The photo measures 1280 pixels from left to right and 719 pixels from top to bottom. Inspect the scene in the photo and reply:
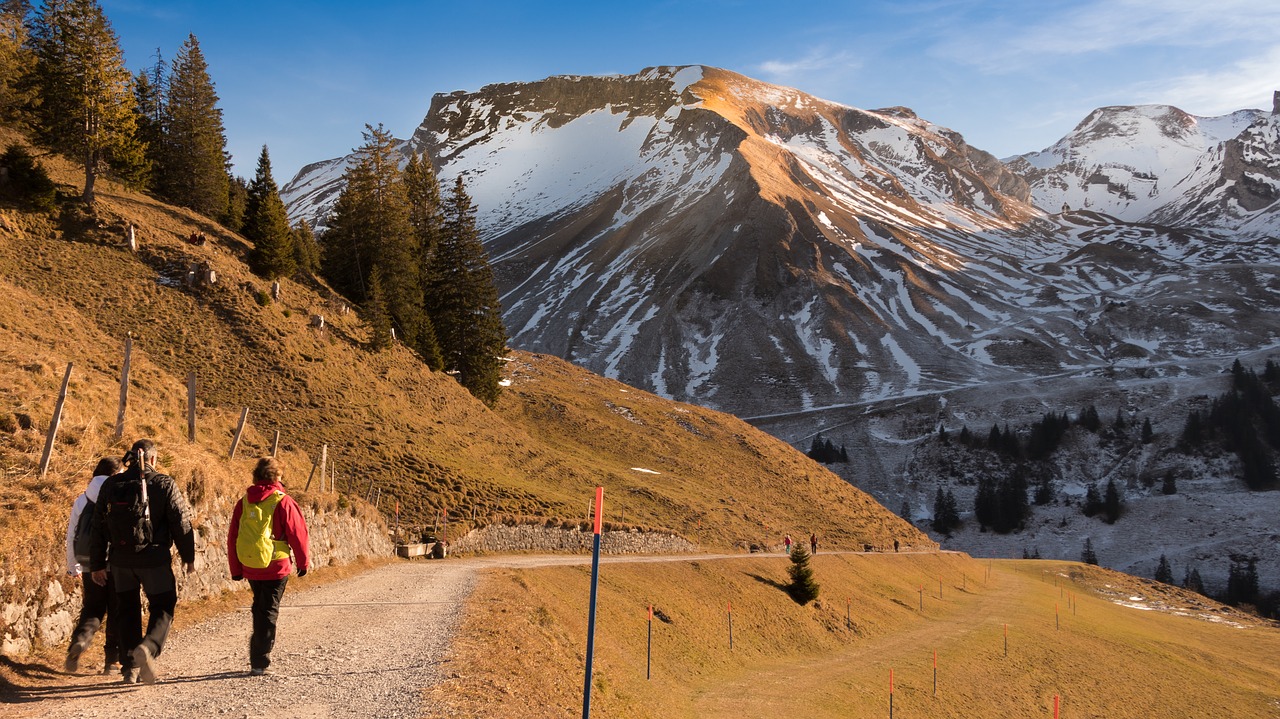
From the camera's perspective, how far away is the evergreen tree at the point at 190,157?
53812 mm

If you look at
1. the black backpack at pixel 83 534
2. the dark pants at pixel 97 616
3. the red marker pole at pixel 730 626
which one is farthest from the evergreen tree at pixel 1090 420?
the black backpack at pixel 83 534

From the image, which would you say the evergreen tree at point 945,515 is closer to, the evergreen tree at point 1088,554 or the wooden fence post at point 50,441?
the evergreen tree at point 1088,554

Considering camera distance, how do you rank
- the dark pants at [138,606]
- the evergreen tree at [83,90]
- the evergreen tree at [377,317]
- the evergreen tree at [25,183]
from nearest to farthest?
the dark pants at [138,606] < the evergreen tree at [25,183] < the evergreen tree at [83,90] < the evergreen tree at [377,317]

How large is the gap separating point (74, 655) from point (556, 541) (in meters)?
31.1

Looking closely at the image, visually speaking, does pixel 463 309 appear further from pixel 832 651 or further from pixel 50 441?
pixel 50 441

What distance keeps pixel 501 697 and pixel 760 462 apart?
6472 cm

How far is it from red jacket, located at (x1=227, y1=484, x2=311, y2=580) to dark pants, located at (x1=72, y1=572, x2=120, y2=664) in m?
1.38

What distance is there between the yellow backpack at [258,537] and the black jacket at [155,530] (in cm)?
61

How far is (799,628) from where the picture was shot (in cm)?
3772

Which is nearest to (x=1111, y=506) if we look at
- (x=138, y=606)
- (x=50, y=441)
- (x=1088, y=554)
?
(x=1088, y=554)

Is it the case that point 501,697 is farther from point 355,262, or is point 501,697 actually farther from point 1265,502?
point 1265,502

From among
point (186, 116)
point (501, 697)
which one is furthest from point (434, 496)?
point (186, 116)

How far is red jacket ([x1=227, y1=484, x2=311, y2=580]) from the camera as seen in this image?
33.3 ft

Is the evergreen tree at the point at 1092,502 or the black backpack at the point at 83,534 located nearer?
the black backpack at the point at 83,534
